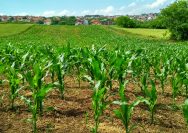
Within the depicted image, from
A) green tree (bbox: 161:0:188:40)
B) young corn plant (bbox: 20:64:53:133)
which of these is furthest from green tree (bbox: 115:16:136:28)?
young corn plant (bbox: 20:64:53:133)

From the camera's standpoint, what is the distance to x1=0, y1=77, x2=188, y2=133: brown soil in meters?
5.93

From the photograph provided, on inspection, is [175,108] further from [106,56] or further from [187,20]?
[187,20]

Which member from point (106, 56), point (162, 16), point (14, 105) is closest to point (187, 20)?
point (162, 16)

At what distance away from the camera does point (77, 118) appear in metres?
6.54

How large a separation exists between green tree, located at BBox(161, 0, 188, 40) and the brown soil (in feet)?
164

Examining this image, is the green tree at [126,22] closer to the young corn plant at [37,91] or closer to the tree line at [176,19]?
the tree line at [176,19]

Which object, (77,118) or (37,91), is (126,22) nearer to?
(77,118)

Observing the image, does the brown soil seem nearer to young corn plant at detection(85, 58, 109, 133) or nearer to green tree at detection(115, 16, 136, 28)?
young corn plant at detection(85, 58, 109, 133)

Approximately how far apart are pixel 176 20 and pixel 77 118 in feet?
176

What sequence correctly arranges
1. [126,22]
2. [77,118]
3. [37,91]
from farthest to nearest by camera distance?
[126,22] < [77,118] < [37,91]

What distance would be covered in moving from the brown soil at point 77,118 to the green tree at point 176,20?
50.1 meters

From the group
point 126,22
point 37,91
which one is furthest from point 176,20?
point 37,91

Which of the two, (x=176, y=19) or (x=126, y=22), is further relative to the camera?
(x=126, y=22)

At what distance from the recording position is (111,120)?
6.39 meters
